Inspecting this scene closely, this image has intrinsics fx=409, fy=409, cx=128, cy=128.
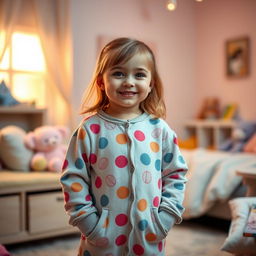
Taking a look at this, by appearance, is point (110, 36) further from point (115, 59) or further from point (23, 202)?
point (115, 59)

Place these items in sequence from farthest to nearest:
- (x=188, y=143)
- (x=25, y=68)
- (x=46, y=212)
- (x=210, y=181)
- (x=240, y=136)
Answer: (x=188, y=143) < (x=240, y=136) < (x=25, y=68) < (x=210, y=181) < (x=46, y=212)

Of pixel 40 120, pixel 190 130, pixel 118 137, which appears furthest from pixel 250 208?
pixel 190 130

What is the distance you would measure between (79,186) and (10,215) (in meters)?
Result: 1.51

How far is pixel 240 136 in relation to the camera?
3.74 meters

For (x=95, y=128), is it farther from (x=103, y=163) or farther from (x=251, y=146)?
(x=251, y=146)

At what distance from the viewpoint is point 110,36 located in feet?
12.6

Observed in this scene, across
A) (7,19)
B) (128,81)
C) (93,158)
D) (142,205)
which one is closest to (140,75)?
(128,81)

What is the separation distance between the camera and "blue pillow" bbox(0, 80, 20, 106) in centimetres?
296

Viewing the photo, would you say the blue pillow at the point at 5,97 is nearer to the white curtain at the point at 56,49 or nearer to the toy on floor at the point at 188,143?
the white curtain at the point at 56,49

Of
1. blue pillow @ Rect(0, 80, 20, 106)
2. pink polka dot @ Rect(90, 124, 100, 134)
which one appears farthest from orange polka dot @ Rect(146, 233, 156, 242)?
blue pillow @ Rect(0, 80, 20, 106)

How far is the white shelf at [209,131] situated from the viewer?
4164 millimetres

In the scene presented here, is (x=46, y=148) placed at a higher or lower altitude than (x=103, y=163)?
lower

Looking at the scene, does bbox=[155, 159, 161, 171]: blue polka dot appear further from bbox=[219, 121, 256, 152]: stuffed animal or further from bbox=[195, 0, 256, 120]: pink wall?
bbox=[195, 0, 256, 120]: pink wall

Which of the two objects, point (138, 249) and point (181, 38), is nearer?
point (138, 249)
